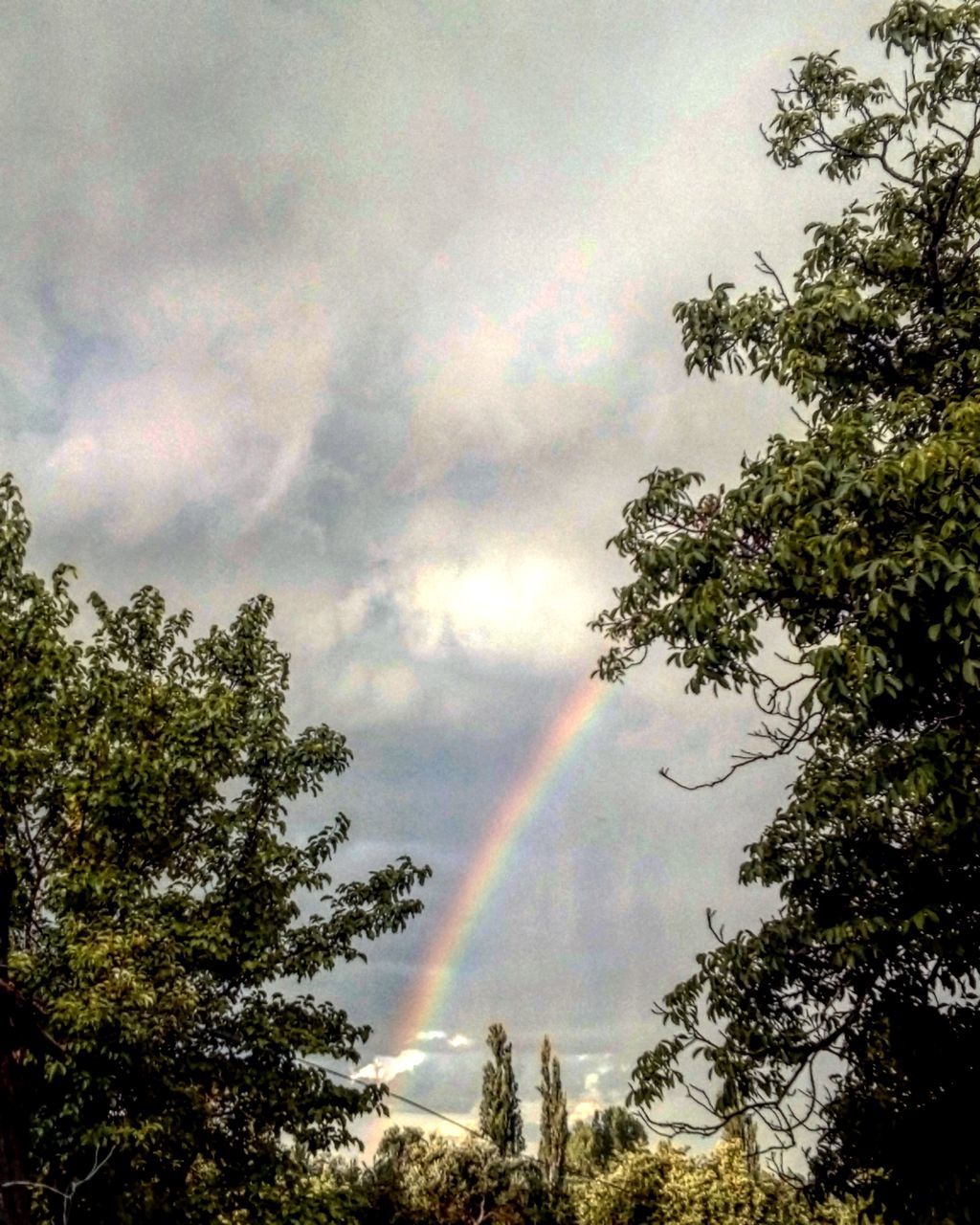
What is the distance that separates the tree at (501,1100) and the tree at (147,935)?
45.7 metres

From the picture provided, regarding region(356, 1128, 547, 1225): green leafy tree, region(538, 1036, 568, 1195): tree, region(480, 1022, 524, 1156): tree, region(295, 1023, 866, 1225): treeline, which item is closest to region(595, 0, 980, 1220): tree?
region(295, 1023, 866, 1225): treeline

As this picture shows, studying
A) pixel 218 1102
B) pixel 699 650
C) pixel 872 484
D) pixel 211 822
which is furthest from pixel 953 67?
pixel 218 1102

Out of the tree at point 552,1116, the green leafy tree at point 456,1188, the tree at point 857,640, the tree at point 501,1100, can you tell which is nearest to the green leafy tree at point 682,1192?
the green leafy tree at point 456,1188

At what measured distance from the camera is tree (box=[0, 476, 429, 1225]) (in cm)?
1177

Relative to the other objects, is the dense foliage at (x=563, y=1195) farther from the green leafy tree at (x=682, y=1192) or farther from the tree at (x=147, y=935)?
the tree at (x=147, y=935)

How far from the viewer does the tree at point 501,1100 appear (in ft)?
181

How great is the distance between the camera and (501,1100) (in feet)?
185

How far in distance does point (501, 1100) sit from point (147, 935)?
51.0m

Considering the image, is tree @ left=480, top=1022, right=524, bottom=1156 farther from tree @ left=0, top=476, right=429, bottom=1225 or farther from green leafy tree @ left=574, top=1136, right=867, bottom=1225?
tree @ left=0, top=476, right=429, bottom=1225

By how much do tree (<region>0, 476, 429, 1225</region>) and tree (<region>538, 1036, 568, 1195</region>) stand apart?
38.0 meters

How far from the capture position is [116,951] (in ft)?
37.0

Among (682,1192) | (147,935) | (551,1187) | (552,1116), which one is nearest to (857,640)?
(147,935)

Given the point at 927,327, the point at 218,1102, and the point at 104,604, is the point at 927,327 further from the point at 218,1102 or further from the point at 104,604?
the point at 218,1102

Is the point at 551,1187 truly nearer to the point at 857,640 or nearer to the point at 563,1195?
the point at 563,1195
